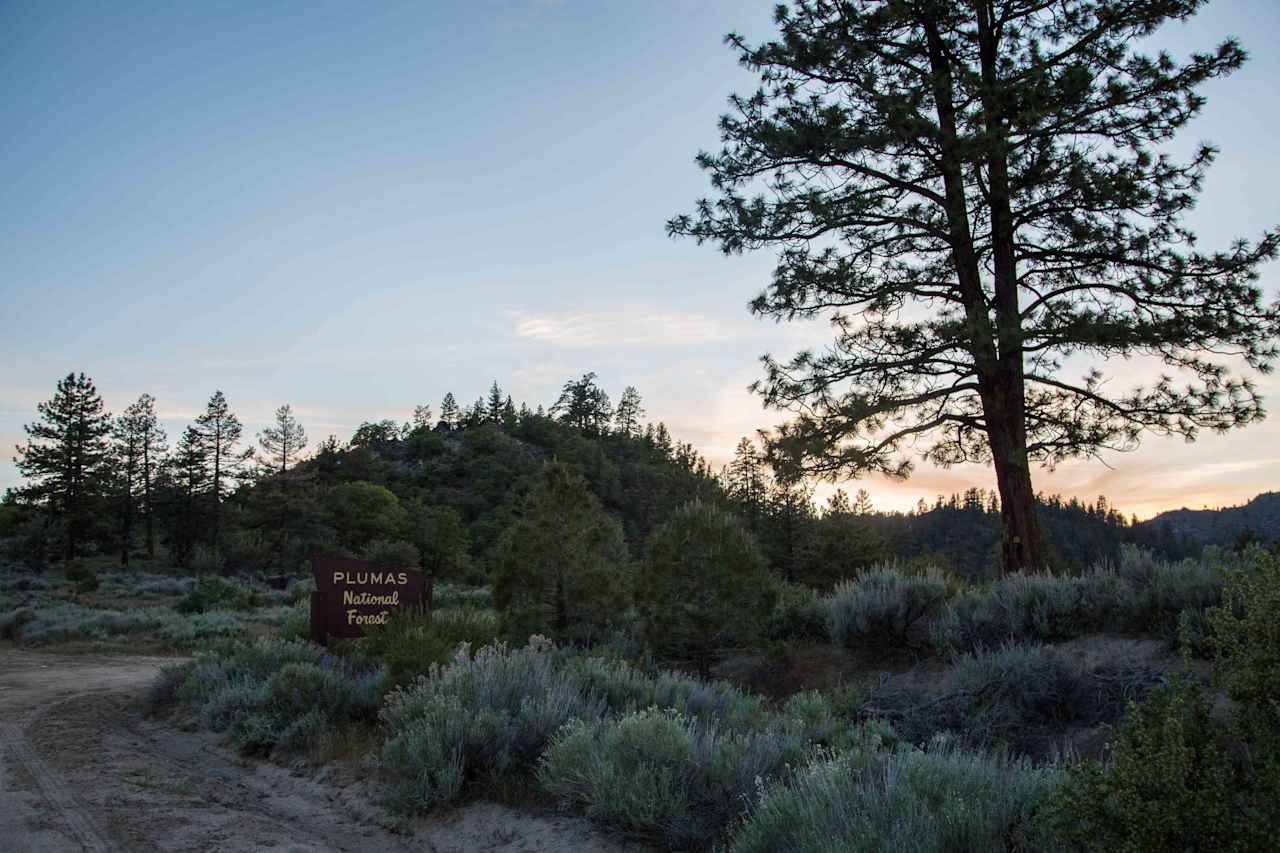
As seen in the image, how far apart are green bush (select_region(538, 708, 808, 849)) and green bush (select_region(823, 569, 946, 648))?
5301 mm

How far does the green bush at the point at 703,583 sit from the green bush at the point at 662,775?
15.6 feet

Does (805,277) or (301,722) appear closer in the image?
(301,722)

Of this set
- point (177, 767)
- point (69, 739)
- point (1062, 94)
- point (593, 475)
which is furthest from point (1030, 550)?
point (593, 475)

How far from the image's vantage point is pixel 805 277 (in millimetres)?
12969

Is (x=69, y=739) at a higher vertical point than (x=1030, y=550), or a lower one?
lower

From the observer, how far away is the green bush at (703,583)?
10430 mm

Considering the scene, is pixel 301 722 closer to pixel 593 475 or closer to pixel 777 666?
pixel 777 666

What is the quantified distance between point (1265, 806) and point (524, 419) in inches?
5436

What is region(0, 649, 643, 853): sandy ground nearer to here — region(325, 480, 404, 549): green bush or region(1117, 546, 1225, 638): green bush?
region(1117, 546, 1225, 638): green bush

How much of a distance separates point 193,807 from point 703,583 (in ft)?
20.2

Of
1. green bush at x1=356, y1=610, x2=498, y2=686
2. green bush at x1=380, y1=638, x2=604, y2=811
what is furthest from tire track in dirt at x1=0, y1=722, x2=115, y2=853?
green bush at x1=356, y1=610, x2=498, y2=686

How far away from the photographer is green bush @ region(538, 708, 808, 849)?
4734mm

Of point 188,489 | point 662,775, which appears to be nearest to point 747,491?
point 188,489

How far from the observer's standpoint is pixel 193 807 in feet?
20.2
